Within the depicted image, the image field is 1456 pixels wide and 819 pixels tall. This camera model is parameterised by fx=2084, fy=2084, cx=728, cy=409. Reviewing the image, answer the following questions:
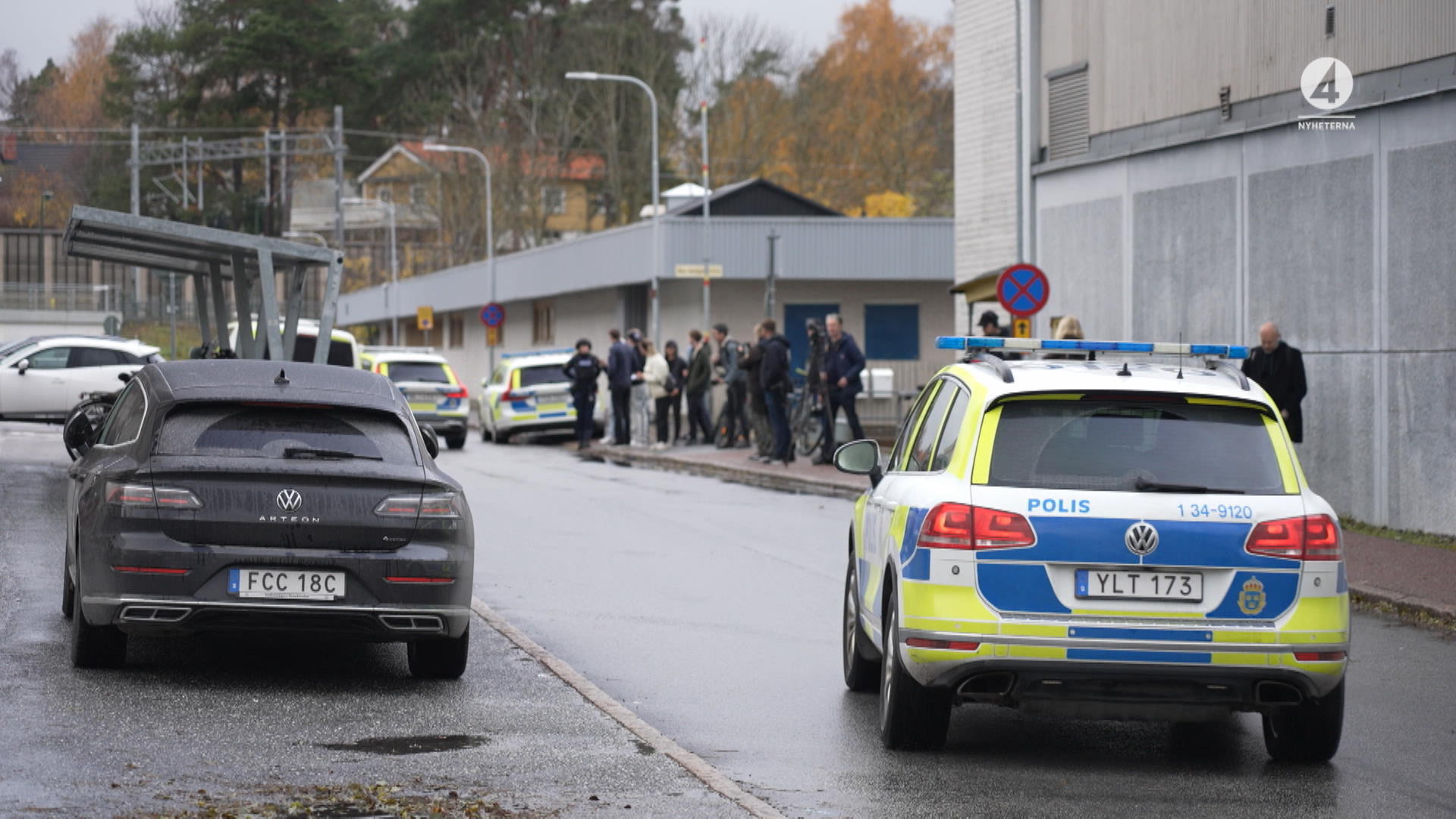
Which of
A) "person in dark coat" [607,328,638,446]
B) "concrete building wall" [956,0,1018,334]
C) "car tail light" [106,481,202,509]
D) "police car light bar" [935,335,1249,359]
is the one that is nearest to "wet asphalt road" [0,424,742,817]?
"car tail light" [106,481,202,509]

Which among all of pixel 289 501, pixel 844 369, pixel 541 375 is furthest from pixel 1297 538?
pixel 541 375

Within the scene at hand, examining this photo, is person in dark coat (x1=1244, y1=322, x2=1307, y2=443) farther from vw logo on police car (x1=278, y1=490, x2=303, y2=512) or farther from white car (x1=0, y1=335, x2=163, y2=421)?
white car (x1=0, y1=335, x2=163, y2=421)

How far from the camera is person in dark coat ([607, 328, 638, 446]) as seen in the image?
33156 millimetres

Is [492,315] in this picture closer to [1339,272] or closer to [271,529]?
[1339,272]

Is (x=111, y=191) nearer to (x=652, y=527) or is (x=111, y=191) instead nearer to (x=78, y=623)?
(x=652, y=527)

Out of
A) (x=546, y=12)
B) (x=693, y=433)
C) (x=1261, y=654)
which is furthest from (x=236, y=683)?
(x=546, y=12)

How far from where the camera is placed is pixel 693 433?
34.5m

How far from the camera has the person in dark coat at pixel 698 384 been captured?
1297 inches

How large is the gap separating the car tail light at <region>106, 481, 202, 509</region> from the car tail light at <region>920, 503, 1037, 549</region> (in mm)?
3300

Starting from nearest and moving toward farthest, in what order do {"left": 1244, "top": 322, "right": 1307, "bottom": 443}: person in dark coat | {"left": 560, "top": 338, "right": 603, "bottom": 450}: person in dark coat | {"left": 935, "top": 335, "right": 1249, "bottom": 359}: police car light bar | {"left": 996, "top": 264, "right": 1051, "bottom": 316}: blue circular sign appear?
1. {"left": 935, "top": 335, "right": 1249, "bottom": 359}: police car light bar
2. {"left": 1244, "top": 322, "right": 1307, "bottom": 443}: person in dark coat
3. {"left": 996, "top": 264, "right": 1051, "bottom": 316}: blue circular sign
4. {"left": 560, "top": 338, "right": 603, "bottom": 450}: person in dark coat

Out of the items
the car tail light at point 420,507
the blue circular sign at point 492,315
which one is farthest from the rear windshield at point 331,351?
the blue circular sign at point 492,315

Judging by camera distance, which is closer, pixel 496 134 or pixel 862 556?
pixel 862 556

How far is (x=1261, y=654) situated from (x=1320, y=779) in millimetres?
636

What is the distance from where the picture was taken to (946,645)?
7488 millimetres
